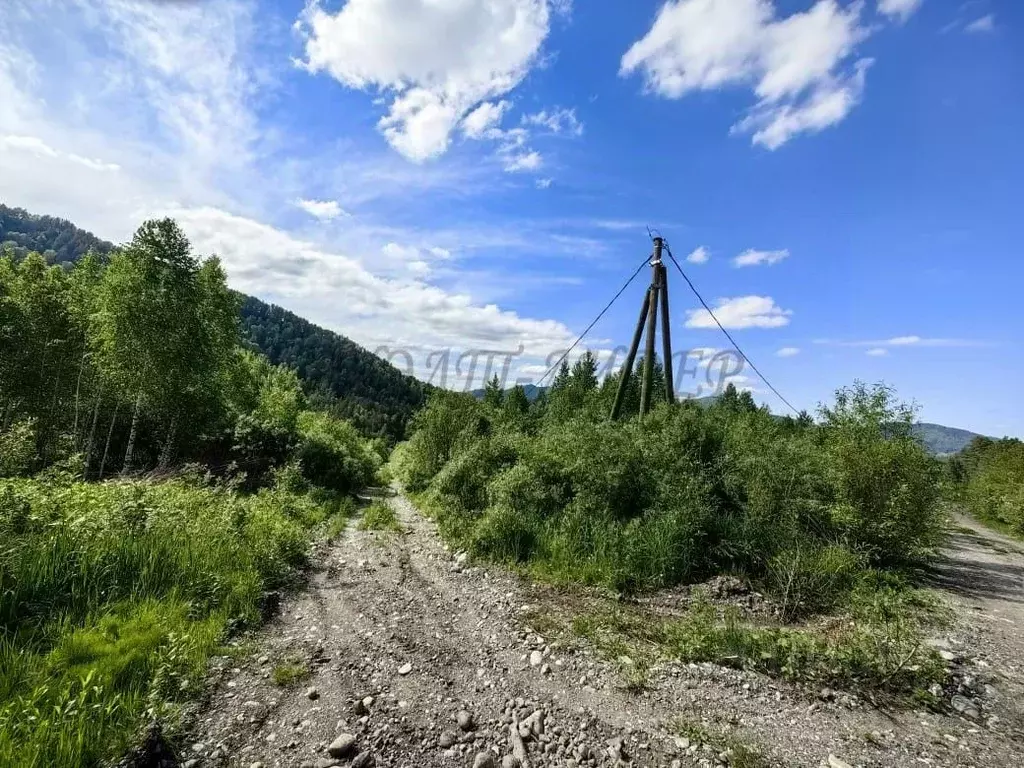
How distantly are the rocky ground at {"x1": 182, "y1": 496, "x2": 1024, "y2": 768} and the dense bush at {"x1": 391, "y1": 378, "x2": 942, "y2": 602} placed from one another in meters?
2.49

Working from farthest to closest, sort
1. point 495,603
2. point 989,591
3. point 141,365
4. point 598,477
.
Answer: point 141,365
point 598,477
point 989,591
point 495,603

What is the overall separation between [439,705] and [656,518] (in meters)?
6.71

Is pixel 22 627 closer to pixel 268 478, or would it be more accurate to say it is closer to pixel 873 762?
pixel 873 762

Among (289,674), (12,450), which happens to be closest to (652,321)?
(289,674)

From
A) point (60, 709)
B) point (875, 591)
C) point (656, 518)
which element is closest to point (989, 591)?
point (875, 591)

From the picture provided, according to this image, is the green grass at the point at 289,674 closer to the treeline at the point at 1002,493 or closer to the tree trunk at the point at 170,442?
the tree trunk at the point at 170,442

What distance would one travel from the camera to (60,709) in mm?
4430

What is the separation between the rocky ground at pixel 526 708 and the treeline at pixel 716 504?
2.56m

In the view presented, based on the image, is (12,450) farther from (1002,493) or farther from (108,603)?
(1002,493)

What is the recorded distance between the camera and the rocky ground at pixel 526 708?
14.7 feet

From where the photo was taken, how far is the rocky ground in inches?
177

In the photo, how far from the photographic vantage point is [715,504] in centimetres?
1080

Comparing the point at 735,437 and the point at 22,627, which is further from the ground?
the point at 735,437

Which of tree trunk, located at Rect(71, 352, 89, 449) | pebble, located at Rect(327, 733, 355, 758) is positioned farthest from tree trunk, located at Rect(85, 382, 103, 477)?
pebble, located at Rect(327, 733, 355, 758)
